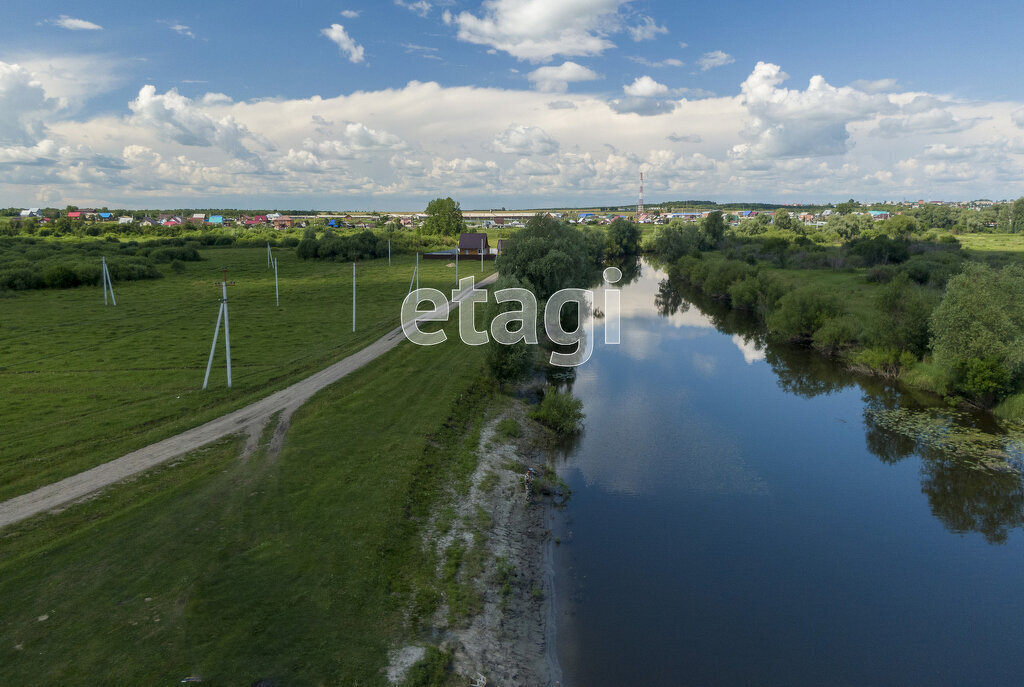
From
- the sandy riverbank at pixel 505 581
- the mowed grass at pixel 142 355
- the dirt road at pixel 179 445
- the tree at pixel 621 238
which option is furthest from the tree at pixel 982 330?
the tree at pixel 621 238

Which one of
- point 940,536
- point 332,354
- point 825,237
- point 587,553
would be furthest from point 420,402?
point 825,237

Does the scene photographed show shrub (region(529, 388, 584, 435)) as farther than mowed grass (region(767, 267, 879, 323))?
No

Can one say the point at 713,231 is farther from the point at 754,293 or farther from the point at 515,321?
the point at 515,321

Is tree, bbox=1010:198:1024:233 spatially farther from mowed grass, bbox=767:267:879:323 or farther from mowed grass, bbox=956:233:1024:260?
mowed grass, bbox=767:267:879:323

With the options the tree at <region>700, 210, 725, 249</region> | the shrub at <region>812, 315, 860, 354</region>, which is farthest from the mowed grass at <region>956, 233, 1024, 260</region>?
the shrub at <region>812, 315, 860, 354</region>

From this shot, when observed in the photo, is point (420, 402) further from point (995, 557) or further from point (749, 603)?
point (995, 557)

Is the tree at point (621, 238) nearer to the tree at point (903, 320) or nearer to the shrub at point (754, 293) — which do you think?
the shrub at point (754, 293)
